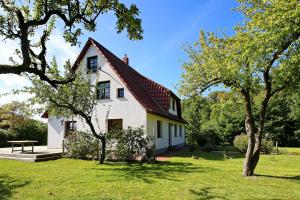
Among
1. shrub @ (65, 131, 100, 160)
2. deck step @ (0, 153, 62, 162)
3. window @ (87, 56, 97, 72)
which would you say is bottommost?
deck step @ (0, 153, 62, 162)

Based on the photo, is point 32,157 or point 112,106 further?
point 112,106

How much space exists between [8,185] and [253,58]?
9620 millimetres

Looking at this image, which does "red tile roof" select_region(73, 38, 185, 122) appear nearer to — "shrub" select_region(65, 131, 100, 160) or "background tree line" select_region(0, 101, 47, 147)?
"shrub" select_region(65, 131, 100, 160)

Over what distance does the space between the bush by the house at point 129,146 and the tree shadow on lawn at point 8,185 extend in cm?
626

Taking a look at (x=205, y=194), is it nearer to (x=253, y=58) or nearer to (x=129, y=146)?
(x=253, y=58)

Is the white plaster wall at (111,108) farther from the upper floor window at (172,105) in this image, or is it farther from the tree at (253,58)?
the tree at (253,58)

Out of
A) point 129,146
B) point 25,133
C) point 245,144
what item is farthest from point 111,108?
point 25,133

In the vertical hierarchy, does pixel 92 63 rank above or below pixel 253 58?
above

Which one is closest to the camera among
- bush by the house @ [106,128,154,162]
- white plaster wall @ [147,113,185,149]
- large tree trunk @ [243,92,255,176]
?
large tree trunk @ [243,92,255,176]

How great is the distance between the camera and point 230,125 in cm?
3381

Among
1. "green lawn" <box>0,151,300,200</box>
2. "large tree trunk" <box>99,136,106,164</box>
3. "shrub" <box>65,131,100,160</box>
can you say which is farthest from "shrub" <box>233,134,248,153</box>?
"large tree trunk" <box>99,136,106,164</box>

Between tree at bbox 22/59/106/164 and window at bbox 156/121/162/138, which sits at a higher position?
tree at bbox 22/59/106/164

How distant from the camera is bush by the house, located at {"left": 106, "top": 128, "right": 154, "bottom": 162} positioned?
15609 mm

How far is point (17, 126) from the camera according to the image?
3000 cm
